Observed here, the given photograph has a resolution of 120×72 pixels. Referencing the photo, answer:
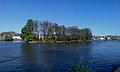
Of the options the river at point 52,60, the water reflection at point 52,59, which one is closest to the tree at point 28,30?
the water reflection at point 52,59

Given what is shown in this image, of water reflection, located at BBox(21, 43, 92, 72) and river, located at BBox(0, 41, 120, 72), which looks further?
water reflection, located at BBox(21, 43, 92, 72)

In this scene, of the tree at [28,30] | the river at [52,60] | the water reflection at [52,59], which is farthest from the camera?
the tree at [28,30]

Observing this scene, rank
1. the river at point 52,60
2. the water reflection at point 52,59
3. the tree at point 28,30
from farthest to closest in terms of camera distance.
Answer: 1. the tree at point 28,30
2. the water reflection at point 52,59
3. the river at point 52,60

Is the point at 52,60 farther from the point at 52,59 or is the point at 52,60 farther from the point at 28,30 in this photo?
the point at 28,30

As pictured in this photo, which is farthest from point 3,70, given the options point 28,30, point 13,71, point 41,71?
point 28,30

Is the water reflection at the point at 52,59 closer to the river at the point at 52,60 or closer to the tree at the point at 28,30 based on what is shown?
the river at the point at 52,60

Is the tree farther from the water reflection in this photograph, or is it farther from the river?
the river

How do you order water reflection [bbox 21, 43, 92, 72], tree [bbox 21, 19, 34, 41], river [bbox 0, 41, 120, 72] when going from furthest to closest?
tree [bbox 21, 19, 34, 41] → water reflection [bbox 21, 43, 92, 72] → river [bbox 0, 41, 120, 72]

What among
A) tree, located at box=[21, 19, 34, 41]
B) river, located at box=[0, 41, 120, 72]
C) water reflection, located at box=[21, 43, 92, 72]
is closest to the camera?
river, located at box=[0, 41, 120, 72]

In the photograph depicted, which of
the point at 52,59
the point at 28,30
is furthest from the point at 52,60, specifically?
the point at 28,30

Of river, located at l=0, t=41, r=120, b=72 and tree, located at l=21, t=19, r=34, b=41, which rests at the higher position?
tree, located at l=21, t=19, r=34, b=41

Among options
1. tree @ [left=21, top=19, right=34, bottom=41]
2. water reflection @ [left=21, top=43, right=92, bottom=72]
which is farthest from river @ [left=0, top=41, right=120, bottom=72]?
tree @ [left=21, top=19, right=34, bottom=41]

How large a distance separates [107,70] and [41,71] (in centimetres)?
1240

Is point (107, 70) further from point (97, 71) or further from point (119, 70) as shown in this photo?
point (119, 70)
